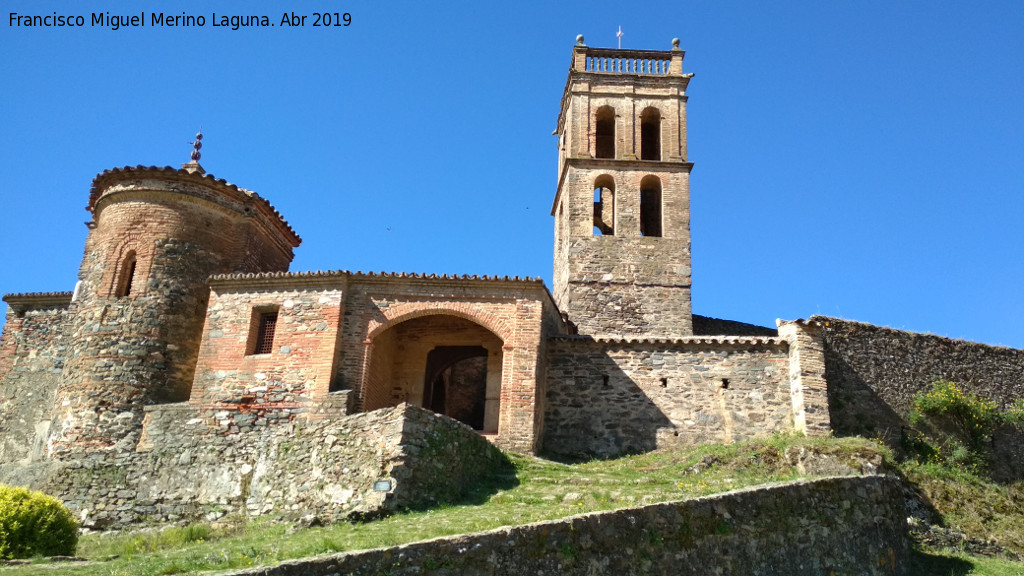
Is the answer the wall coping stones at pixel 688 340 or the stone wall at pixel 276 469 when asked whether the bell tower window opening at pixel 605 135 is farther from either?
the stone wall at pixel 276 469

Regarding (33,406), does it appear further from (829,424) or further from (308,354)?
(829,424)

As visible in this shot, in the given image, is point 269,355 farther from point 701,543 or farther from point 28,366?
point 701,543

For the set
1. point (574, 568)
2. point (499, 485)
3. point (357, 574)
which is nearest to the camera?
point (357, 574)

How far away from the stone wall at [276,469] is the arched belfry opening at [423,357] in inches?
108

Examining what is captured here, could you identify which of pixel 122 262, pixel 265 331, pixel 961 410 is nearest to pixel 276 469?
pixel 265 331

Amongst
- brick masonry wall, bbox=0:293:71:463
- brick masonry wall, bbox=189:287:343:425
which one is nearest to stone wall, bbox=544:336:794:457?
brick masonry wall, bbox=189:287:343:425

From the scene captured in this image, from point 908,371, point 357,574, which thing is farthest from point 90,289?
point 908,371

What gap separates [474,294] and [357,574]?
10.1 m

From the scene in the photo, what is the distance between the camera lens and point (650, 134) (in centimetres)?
2694

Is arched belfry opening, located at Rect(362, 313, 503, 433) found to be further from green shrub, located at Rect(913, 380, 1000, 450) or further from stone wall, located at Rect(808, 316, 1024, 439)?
green shrub, located at Rect(913, 380, 1000, 450)

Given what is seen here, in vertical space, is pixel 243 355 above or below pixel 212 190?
below

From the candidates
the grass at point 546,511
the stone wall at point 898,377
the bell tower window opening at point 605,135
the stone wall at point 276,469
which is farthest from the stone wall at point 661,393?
the bell tower window opening at point 605,135

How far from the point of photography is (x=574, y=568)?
9.02m

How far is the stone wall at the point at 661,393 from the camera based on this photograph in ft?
58.2
